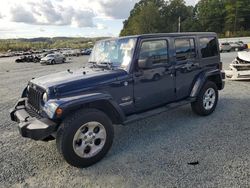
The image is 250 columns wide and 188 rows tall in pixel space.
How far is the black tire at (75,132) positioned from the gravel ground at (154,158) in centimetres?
13

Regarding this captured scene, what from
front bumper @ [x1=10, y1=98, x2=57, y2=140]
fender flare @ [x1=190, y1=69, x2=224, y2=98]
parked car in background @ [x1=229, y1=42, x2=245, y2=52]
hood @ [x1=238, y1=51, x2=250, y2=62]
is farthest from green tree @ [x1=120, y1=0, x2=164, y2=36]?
front bumper @ [x1=10, y1=98, x2=57, y2=140]

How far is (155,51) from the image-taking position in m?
4.95

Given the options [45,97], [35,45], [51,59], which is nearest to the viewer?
[45,97]

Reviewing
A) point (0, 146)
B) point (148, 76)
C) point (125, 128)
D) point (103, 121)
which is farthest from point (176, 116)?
point (0, 146)

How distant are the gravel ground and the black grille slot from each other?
0.81m

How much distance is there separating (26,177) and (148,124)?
2.80m

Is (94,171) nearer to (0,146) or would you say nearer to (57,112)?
(57,112)

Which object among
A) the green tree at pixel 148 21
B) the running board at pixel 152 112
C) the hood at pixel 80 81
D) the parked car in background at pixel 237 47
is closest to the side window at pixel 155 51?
the hood at pixel 80 81

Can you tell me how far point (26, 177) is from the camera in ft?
12.3

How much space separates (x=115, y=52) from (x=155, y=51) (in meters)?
0.75

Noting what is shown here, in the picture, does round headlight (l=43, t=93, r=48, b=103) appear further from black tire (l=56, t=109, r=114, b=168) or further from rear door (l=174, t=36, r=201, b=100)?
rear door (l=174, t=36, r=201, b=100)

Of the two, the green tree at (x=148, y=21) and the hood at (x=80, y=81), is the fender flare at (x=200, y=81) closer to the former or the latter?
the hood at (x=80, y=81)

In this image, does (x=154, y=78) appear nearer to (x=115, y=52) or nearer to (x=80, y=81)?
(x=115, y=52)

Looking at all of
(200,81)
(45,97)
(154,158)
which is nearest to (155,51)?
(200,81)
